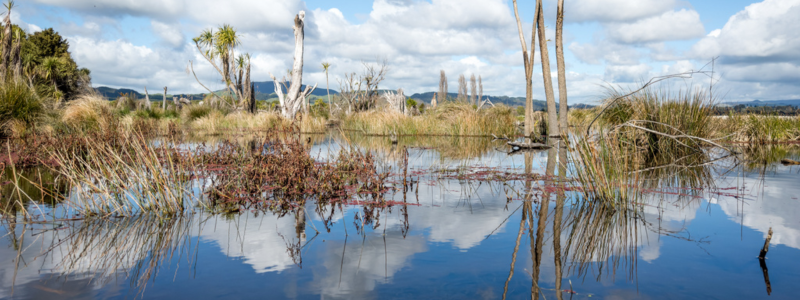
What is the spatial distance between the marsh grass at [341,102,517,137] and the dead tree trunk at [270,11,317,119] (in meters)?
3.34

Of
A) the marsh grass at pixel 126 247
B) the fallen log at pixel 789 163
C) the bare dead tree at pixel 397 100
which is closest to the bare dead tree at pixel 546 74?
the fallen log at pixel 789 163

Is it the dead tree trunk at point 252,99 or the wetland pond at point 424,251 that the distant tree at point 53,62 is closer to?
the dead tree trunk at point 252,99

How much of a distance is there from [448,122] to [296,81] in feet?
25.2

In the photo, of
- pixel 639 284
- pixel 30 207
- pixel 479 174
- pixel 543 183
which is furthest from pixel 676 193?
pixel 30 207

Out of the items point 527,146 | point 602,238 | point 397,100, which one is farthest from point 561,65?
point 397,100

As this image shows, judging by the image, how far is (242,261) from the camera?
2.64m

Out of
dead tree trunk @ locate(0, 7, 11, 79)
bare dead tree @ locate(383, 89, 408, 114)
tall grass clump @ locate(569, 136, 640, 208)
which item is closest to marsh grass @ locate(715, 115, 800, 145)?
tall grass clump @ locate(569, 136, 640, 208)

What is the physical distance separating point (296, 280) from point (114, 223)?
1847 mm

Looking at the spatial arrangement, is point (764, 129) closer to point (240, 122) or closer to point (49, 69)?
point (240, 122)

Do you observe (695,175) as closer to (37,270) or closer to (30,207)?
(37,270)

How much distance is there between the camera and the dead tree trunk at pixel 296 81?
20.2 m

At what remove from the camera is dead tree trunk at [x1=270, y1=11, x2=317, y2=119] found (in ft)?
66.1

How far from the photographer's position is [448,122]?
669 inches

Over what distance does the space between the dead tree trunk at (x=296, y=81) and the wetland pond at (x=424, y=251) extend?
16574 mm
